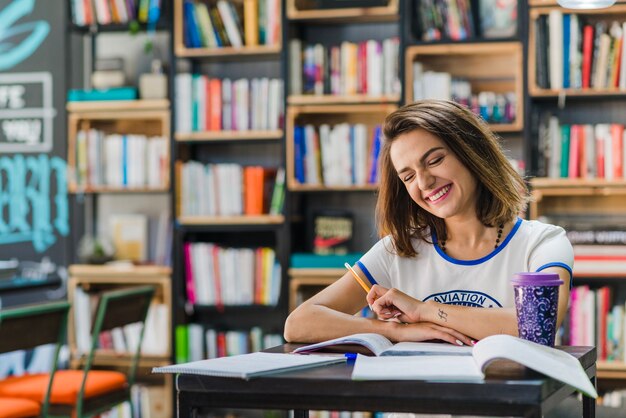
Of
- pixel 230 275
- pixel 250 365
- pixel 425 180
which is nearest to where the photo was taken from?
pixel 250 365

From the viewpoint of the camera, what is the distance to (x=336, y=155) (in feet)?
14.0

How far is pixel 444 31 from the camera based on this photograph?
419cm

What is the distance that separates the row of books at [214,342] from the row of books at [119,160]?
712 mm

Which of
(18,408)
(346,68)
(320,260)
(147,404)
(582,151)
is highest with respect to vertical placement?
(346,68)

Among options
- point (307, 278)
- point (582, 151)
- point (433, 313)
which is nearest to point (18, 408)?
point (307, 278)

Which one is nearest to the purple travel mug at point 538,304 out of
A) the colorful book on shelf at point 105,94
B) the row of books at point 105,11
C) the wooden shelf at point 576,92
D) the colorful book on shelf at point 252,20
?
the wooden shelf at point 576,92

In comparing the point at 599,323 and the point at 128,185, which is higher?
the point at 128,185

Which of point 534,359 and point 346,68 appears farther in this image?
point 346,68

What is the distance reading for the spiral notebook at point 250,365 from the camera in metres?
1.34

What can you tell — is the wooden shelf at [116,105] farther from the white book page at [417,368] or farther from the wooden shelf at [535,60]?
the white book page at [417,368]

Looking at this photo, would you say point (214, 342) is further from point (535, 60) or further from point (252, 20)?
point (535, 60)

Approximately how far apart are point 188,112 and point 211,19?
444 millimetres

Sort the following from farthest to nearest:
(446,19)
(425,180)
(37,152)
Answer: (37,152), (446,19), (425,180)

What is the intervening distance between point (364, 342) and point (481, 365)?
350 mm
